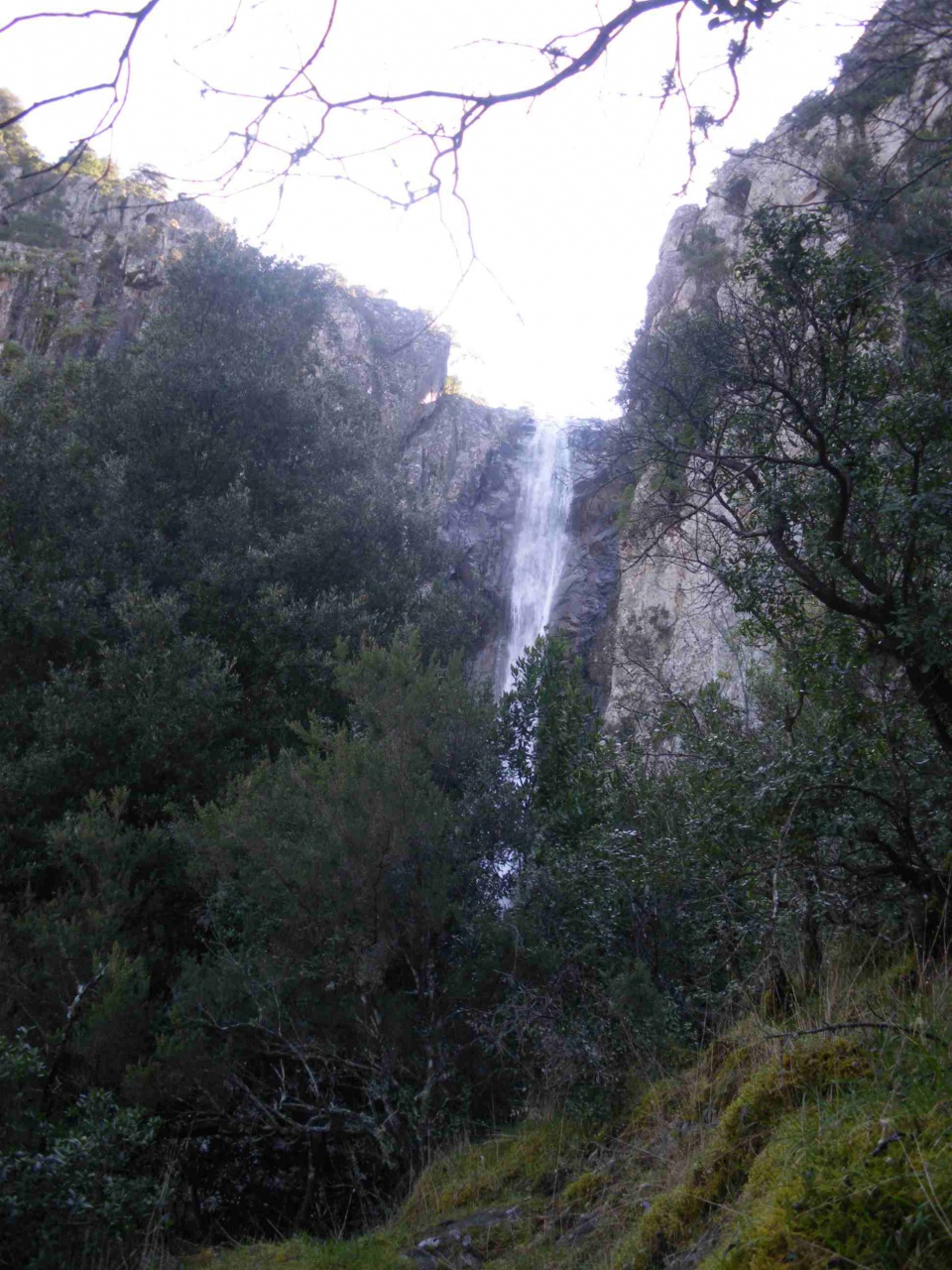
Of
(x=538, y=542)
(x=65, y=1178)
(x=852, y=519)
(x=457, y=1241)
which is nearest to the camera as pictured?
(x=457, y=1241)

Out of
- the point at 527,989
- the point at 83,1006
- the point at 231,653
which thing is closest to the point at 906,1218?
the point at 527,989

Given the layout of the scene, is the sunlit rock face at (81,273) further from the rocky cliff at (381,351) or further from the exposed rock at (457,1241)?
the exposed rock at (457,1241)

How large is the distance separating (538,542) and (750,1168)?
26510 mm

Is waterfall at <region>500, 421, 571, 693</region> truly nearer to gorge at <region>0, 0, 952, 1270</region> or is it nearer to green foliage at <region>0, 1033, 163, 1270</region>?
gorge at <region>0, 0, 952, 1270</region>

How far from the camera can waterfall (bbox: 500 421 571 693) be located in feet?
90.7

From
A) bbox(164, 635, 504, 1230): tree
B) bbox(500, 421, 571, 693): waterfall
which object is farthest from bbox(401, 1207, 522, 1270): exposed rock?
bbox(500, 421, 571, 693): waterfall

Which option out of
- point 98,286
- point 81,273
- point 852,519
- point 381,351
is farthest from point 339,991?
point 81,273

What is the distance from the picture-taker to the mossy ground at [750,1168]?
8.13 feet

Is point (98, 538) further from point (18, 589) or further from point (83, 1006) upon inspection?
point (83, 1006)

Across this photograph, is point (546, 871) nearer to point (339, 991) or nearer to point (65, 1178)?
point (339, 991)

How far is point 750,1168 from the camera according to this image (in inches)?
129

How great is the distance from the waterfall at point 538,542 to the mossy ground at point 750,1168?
21333 mm

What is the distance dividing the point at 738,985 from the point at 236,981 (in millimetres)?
3491

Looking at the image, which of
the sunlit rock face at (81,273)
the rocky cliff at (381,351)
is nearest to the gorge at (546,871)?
the rocky cliff at (381,351)
